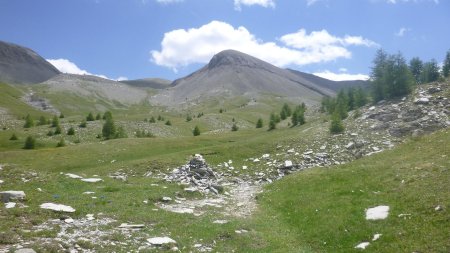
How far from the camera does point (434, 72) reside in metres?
81.1

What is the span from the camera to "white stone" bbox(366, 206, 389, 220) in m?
21.1

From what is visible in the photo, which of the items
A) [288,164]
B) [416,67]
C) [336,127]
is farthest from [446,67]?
[288,164]

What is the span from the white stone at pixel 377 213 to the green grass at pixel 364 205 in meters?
0.32

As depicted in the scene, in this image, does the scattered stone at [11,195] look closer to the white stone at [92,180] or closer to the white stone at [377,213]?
the white stone at [92,180]

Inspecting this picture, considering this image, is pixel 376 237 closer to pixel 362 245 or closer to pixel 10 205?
pixel 362 245

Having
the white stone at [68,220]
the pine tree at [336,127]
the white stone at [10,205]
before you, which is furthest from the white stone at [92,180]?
the pine tree at [336,127]

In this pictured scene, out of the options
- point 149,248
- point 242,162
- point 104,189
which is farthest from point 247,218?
point 242,162

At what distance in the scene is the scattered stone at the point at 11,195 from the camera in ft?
73.8

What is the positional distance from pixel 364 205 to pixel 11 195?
72.8 ft

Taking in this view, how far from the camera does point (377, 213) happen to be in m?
21.8

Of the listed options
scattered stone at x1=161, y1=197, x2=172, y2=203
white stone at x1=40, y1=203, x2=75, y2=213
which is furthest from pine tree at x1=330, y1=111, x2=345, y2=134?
white stone at x1=40, y1=203, x2=75, y2=213

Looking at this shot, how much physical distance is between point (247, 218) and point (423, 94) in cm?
4962

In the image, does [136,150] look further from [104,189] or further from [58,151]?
[104,189]

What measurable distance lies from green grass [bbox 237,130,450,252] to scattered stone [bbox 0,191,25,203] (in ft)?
47.5
